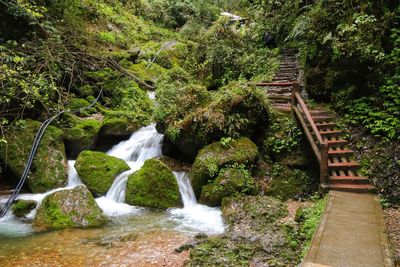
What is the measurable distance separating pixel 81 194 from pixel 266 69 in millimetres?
10746

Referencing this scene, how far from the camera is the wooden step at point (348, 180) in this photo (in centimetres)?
714

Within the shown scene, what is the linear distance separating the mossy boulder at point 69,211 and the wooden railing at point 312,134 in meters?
5.02

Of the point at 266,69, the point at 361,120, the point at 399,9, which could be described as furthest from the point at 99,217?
the point at 266,69

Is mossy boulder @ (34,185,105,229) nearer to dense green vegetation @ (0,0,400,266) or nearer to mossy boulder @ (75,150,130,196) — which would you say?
dense green vegetation @ (0,0,400,266)

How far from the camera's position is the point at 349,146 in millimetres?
8266

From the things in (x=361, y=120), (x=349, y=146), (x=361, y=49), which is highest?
(x=361, y=49)

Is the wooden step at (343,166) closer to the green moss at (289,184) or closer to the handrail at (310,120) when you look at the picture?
the handrail at (310,120)

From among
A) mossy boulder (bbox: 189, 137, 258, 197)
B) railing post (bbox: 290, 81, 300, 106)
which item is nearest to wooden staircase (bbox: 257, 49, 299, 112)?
railing post (bbox: 290, 81, 300, 106)

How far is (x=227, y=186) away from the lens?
787 cm

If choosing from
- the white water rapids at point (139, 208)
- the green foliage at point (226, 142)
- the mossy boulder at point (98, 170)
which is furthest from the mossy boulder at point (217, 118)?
the mossy boulder at point (98, 170)

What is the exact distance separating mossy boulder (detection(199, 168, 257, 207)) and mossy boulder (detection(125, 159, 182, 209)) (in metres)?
0.78

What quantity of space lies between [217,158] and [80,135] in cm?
459

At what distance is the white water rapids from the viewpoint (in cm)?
689

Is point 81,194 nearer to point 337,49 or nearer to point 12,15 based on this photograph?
point 12,15
